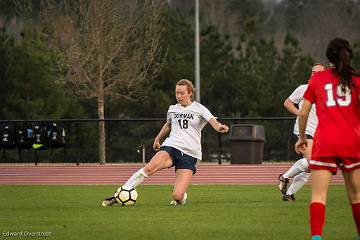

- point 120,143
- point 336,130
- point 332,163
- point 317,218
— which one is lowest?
point 120,143

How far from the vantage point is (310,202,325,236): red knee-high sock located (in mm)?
9461

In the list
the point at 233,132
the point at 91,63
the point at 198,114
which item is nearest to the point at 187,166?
the point at 198,114

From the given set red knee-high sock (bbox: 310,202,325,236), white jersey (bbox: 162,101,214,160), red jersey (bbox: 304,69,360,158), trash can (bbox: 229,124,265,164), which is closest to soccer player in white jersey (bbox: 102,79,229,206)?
white jersey (bbox: 162,101,214,160)

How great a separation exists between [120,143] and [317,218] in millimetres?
27054

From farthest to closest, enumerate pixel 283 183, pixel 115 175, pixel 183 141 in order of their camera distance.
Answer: pixel 115 175, pixel 283 183, pixel 183 141

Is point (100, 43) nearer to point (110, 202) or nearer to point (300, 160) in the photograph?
point (300, 160)

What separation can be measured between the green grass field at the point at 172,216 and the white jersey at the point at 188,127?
0.84 metres

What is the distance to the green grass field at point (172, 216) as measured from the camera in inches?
450

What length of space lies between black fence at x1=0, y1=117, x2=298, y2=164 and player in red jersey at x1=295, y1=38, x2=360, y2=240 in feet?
76.0

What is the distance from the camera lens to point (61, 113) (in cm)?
4247

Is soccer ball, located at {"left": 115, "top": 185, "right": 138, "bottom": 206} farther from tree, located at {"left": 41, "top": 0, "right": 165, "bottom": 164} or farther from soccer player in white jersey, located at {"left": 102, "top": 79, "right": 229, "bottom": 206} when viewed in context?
tree, located at {"left": 41, "top": 0, "right": 165, "bottom": 164}

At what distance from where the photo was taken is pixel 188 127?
50.0ft

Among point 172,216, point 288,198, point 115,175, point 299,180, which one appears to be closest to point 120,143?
point 115,175

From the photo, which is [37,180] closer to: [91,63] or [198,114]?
[198,114]
